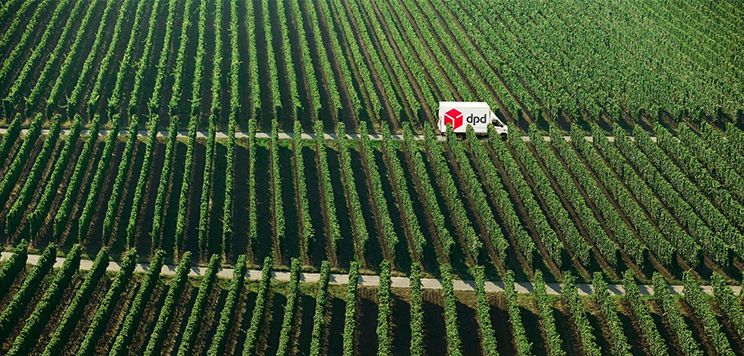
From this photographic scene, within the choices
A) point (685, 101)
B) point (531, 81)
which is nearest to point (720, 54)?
point (685, 101)

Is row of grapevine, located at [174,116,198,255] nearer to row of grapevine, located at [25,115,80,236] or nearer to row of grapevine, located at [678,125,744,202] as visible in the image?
row of grapevine, located at [25,115,80,236]

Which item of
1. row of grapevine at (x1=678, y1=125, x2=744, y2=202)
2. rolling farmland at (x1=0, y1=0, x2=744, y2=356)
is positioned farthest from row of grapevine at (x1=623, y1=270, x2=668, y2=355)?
row of grapevine at (x1=678, y1=125, x2=744, y2=202)

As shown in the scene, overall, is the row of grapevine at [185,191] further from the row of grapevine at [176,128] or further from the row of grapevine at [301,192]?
the row of grapevine at [301,192]

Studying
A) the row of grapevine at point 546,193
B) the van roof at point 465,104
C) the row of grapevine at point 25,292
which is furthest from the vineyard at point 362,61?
the row of grapevine at point 25,292

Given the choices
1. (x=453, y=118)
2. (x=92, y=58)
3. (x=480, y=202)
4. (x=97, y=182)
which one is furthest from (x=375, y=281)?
(x=92, y=58)

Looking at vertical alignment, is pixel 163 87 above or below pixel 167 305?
below

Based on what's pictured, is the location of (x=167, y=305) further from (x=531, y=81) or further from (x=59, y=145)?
(x=531, y=81)
